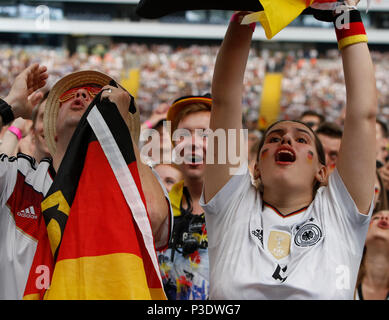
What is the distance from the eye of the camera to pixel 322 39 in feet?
103

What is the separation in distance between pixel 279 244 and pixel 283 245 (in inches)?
0.5

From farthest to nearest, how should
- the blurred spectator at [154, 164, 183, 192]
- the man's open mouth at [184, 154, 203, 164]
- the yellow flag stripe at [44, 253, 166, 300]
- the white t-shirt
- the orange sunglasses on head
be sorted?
the blurred spectator at [154, 164, 183, 192], the man's open mouth at [184, 154, 203, 164], the orange sunglasses on head, the white t-shirt, the yellow flag stripe at [44, 253, 166, 300]

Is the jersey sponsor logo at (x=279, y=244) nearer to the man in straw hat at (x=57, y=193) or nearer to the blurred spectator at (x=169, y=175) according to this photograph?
the man in straw hat at (x=57, y=193)

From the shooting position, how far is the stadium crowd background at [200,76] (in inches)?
716

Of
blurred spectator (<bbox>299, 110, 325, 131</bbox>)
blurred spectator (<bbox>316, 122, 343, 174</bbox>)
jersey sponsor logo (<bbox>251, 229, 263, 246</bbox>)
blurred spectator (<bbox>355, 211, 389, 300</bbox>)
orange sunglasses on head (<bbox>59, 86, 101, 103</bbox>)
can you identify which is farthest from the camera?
blurred spectator (<bbox>299, 110, 325, 131</bbox>)

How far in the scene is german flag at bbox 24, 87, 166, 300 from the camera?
5.36 feet

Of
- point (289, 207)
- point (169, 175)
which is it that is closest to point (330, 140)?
point (169, 175)

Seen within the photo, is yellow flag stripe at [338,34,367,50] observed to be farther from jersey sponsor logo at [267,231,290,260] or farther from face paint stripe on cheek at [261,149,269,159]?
jersey sponsor logo at [267,231,290,260]

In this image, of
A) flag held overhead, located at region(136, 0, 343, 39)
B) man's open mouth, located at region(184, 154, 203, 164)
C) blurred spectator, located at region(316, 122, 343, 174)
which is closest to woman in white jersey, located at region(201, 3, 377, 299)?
flag held overhead, located at region(136, 0, 343, 39)

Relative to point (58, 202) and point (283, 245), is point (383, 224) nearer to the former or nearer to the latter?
point (283, 245)

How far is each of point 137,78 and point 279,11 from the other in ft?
64.9

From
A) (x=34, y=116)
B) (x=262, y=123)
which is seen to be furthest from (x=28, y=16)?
(x=34, y=116)

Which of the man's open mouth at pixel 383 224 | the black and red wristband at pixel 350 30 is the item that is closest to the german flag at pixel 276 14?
the black and red wristband at pixel 350 30

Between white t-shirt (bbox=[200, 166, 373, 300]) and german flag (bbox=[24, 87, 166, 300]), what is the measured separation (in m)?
0.26
